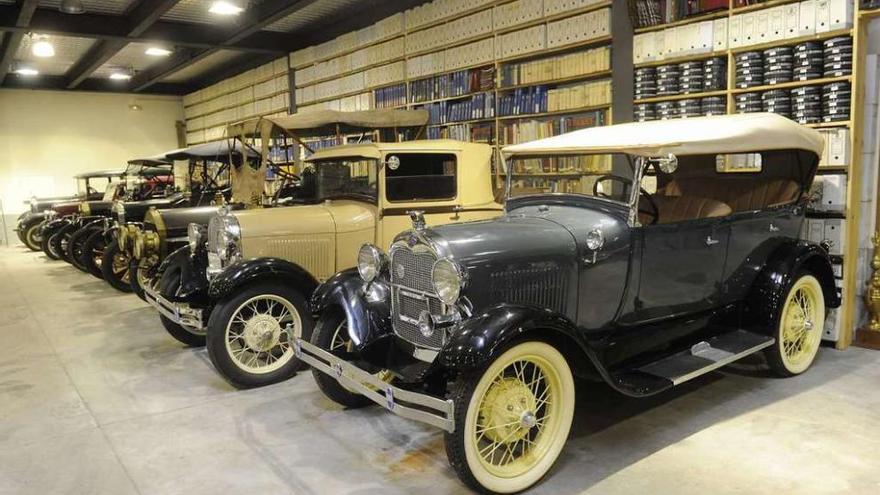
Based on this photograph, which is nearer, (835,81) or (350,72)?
(835,81)

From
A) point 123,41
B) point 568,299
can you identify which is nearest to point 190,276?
point 568,299

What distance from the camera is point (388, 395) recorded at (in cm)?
256

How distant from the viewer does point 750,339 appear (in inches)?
144

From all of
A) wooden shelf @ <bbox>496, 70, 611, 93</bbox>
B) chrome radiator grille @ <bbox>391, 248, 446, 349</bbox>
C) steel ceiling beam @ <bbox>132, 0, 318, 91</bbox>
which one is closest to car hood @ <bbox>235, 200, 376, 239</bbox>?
chrome radiator grille @ <bbox>391, 248, 446, 349</bbox>

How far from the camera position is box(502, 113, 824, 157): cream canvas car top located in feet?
10.3

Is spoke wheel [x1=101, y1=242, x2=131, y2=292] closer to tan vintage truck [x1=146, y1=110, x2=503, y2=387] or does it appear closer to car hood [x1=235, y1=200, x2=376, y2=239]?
tan vintage truck [x1=146, y1=110, x2=503, y2=387]

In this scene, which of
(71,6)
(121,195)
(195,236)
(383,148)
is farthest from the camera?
(121,195)

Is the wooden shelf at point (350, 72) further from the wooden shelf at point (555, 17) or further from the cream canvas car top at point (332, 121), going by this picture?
the wooden shelf at point (555, 17)

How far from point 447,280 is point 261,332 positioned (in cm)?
182

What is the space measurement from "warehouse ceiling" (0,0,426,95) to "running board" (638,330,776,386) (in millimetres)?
6195

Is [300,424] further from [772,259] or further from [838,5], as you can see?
[838,5]

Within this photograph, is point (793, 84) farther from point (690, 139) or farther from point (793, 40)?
point (690, 139)

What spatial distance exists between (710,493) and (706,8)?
13.0 ft

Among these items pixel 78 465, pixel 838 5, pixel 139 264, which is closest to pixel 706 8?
pixel 838 5
